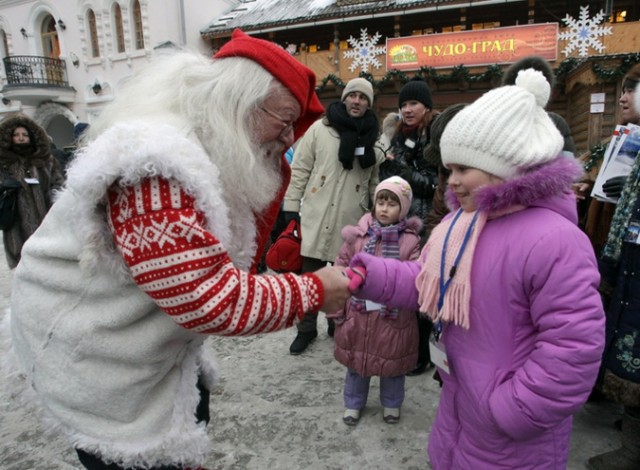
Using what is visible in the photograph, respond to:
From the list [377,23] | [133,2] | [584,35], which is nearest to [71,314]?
[584,35]

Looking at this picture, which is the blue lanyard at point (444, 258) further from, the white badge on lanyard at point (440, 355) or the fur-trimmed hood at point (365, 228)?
the fur-trimmed hood at point (365, 228)

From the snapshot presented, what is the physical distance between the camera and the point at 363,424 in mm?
2537

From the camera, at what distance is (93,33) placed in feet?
54.9

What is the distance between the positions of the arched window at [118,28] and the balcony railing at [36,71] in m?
2.66

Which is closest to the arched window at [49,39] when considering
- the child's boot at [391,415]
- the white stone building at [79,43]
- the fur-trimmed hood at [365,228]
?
the white stone building at [79,43]

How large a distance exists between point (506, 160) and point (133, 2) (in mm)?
17983

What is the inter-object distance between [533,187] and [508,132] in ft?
0.57

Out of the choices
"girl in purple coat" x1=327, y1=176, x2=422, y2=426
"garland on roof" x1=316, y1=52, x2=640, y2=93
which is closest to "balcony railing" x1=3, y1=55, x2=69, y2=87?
"garland on roof" x1=316, y1=52, x2=640, y2=93

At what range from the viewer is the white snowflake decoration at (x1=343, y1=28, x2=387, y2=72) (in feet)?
42.8

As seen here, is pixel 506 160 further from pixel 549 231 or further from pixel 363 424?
pixel 363 424

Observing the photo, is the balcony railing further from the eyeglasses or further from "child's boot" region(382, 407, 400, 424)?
the eyeglasses

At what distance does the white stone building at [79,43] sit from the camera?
15602mm

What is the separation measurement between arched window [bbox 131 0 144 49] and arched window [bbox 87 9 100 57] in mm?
1705

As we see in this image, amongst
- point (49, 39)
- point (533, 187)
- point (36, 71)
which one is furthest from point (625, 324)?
point (49, 39)
